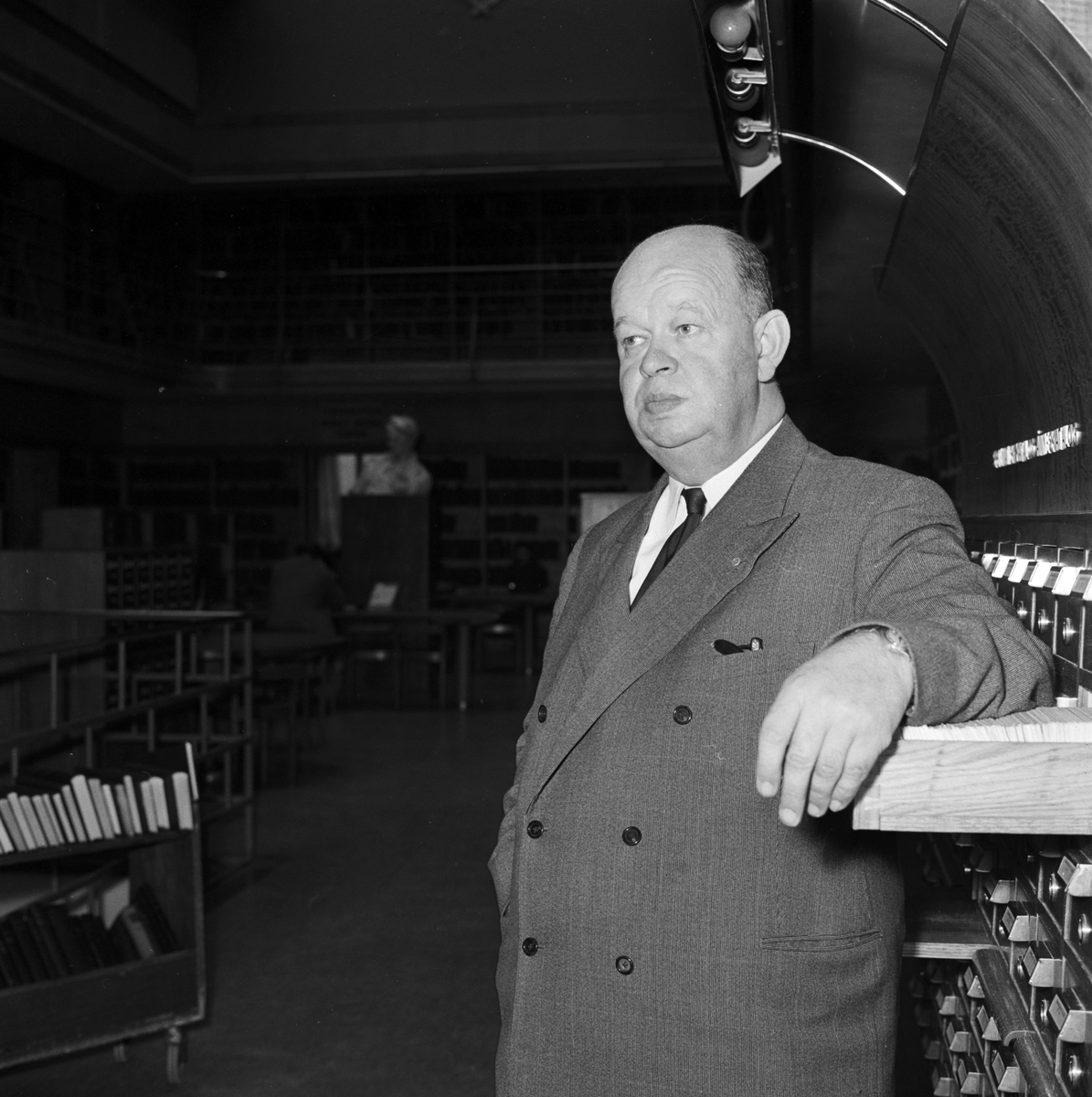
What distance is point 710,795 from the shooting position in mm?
1516

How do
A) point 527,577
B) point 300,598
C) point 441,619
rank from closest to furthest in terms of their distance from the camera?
point 300,598, point 441,619, point 527,577

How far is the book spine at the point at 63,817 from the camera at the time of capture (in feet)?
11.2

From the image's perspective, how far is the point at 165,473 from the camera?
1517 cm

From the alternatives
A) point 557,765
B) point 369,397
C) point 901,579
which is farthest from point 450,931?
point 369,397

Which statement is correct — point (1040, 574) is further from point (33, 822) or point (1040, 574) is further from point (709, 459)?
point (33, 822)

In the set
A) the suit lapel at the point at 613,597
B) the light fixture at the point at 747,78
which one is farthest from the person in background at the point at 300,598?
the suit lapel at the point at 613,597

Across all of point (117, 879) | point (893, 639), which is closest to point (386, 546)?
point (117, 879)

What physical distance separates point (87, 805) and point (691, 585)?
2540mm

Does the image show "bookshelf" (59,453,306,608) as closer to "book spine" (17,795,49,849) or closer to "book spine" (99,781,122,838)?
"book spine" (99,781,122,838)

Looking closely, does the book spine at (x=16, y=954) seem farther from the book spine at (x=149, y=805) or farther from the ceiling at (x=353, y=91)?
the ceiling at (x=353, y=91)

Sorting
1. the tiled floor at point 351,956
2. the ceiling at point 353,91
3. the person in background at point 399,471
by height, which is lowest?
the tiled floor at point 351,956

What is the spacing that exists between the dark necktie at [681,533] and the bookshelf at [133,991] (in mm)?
2324

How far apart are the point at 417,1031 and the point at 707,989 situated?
268 centimetres

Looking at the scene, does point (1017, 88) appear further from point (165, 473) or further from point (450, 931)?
point (165, 473)
